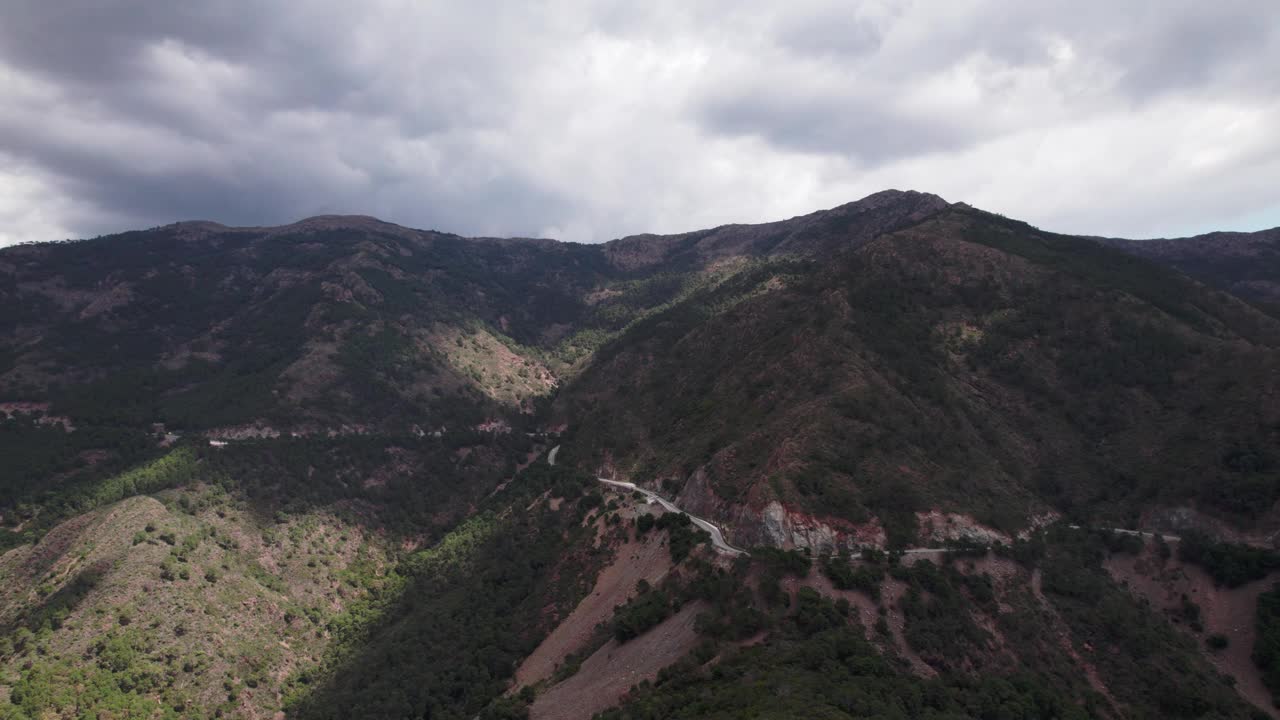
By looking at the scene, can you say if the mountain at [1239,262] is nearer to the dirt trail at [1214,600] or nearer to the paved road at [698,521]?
the dirt trail at [1214,600]

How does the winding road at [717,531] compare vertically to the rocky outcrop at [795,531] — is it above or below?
below

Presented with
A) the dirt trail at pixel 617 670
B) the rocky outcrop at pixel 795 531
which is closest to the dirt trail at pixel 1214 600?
the rocky outcrop at pixel 795 531

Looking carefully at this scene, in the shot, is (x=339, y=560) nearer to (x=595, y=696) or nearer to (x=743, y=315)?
(x=595, y=696)

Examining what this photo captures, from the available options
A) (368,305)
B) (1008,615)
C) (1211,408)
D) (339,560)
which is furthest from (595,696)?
(368,305)

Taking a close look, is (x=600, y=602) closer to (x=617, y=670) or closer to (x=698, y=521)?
(x=698, y=521)

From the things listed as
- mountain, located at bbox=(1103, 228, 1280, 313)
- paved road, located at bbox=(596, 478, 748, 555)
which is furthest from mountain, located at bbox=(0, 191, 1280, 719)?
mountain, located at bbox=(1103, 228, 1280, 313)

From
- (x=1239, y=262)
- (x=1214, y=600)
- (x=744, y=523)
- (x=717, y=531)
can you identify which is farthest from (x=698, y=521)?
(x=1239, y=262)

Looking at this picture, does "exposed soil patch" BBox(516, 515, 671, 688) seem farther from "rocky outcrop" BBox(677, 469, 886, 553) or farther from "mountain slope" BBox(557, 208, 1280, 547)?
"rocky outcrop" BBox(677, 469, 886, 553)
